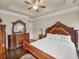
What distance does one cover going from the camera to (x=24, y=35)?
7.77 meters

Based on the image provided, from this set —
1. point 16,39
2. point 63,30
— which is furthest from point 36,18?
point 63,30

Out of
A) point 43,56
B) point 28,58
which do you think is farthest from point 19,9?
point 43,56

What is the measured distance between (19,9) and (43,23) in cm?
202

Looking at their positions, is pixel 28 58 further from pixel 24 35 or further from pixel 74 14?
pixel 24 35

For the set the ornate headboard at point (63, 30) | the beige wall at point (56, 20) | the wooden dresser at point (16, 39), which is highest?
the beige wall at point (56, 20)

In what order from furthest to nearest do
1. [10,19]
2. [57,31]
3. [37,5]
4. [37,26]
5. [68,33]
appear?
[37,26] → [10,19] → [57,31] → [68,33] → [37,5]

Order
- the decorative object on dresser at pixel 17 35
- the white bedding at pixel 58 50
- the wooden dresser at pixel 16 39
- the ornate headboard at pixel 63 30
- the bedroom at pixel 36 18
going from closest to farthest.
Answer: the white bedding at pixel 58 50 → the ornate headboard at pixel 63 30 → the bedroom at pixel 36 18 → the wooden dresser at pixel 16 39 → the decorative object on dresser at pixel 17 35

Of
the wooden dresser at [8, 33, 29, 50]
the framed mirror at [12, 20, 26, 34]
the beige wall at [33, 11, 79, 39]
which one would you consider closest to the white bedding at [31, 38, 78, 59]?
the beige wall at [33, 11, 79, 39]

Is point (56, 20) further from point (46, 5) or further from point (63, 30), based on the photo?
point (46, 5)

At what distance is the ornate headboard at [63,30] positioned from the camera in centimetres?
528

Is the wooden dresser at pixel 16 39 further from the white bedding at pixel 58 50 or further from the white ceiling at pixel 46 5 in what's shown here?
the white bedding at pixel 58 50

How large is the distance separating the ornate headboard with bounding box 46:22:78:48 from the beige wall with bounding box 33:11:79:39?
0.30 meters

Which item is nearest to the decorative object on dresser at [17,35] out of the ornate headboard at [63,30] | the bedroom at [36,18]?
the bedroom at [36,18]

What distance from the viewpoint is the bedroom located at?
5.59 m
